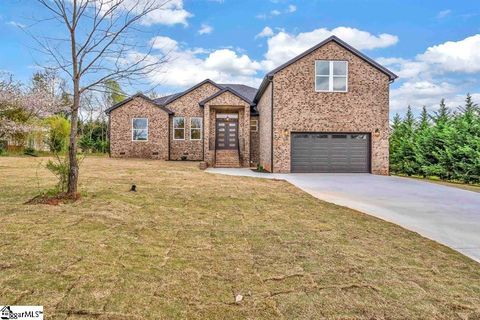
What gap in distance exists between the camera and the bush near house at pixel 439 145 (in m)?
14.1

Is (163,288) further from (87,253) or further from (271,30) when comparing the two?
(271,30)

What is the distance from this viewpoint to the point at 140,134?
22422 millimetres

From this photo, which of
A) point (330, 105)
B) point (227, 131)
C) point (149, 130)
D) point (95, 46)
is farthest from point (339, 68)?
point (149, 130)

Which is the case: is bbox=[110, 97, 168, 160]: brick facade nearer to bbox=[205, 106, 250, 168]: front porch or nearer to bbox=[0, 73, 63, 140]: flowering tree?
bbox=[205, 106, 250, 168]: front porch

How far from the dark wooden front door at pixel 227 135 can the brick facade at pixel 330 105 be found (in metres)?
6.03

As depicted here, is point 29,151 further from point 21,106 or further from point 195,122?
point 195,122

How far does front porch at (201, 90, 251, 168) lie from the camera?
20.7 meters

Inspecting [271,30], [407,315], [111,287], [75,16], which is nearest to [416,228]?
[407,315]

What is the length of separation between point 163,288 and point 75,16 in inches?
259

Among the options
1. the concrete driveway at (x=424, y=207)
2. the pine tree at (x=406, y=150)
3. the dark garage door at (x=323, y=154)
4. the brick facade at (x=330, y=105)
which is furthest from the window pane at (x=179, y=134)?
the pine tree at (x=406, y=150)

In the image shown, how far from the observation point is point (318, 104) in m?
16.6

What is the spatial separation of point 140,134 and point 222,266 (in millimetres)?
20166

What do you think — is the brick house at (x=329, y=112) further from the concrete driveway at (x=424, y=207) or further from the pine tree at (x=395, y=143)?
the concrete driveway at (x=424, y=207)

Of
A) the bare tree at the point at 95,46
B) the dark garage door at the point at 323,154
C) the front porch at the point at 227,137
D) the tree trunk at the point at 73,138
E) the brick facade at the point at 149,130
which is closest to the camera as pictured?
the tree trunk at the point at 73,138
